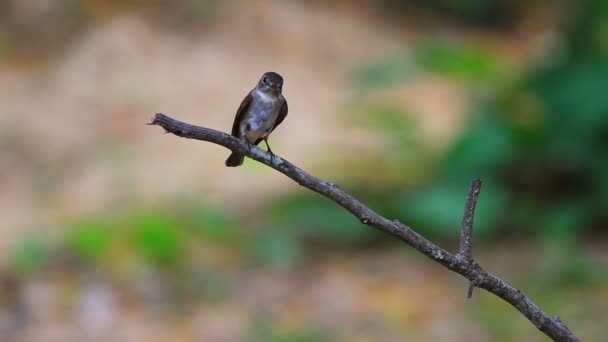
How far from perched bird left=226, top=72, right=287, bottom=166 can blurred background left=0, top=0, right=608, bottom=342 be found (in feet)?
8.04

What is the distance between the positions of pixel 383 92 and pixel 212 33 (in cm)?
207

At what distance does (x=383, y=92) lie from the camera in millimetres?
8266

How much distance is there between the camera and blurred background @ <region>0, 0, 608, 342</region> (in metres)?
5.55

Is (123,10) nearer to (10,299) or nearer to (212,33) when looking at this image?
(212,33)

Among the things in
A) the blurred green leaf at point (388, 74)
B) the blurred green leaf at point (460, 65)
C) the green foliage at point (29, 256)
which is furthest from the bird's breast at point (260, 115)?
the blurred green leaf at point (460, 65)

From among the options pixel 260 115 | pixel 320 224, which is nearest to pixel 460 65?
pixel 320 224

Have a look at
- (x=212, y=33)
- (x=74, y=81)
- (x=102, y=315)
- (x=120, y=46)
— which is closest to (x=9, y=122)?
(x=74, y=81)

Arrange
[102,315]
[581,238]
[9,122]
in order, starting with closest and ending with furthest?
[102,315] < [581,238] < [9,122]

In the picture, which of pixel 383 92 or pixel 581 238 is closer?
pixel 581 238

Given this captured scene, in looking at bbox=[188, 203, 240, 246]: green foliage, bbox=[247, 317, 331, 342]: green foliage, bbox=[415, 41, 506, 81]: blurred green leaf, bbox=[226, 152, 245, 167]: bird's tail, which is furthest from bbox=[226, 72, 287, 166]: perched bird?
bbox=[415, 41, 506, 81]: blurred green leaf

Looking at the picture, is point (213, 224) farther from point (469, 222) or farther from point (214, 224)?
point (469, 222)

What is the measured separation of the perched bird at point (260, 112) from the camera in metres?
2.90

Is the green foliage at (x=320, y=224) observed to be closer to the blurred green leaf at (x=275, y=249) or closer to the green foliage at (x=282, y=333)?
the blurred green leaf at (x=275, y=249)

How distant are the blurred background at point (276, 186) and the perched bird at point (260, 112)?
245 cm
